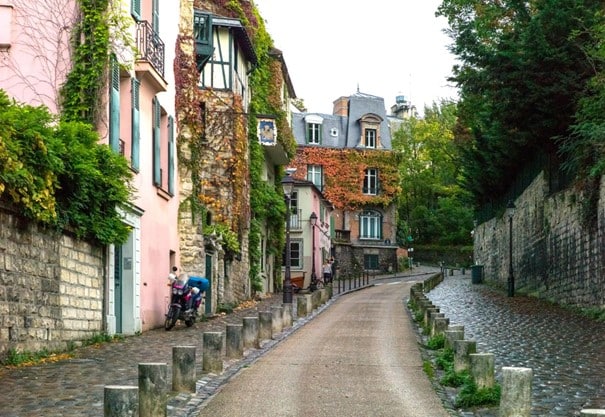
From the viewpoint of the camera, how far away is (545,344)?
18969mm

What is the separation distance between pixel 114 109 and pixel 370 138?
54.4 m

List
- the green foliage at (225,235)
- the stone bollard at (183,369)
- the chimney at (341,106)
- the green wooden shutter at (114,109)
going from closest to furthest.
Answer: the stone bollard at (183,369)
the green wooden shutter at (114,109)
the green foliage at (225,235)
the chimney at (341,106)

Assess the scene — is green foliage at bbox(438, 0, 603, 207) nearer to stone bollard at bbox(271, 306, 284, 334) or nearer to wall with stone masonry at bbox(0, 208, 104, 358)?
stone bollard at bbox(271, 306, 284, 334)

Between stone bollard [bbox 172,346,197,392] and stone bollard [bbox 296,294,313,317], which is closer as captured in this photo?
stone bollard [bbox 172,346,197,392]

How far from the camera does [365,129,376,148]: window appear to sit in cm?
7344

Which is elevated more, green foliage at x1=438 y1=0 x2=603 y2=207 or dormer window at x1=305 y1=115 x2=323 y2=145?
dormer window at x1=305 y1=115 x2=323 y2=145

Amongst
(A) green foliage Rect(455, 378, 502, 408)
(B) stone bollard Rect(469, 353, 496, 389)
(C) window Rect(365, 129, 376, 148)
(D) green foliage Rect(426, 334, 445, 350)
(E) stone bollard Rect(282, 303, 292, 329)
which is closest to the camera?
(A) green foliage Rect(455, 378, 502, 408)

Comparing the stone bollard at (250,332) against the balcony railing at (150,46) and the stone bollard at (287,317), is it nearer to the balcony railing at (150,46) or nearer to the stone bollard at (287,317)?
the stone bollard at (287,317)

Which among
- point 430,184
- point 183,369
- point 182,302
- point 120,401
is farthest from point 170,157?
point 430,184

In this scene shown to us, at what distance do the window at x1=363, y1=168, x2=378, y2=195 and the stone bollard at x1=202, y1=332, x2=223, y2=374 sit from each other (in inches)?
2337

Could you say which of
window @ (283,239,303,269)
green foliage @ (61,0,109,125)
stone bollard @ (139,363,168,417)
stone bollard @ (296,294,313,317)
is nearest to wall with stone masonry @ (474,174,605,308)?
stone bollard @ (296,294,313,317)

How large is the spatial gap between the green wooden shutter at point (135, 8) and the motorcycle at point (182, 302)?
19.2ft

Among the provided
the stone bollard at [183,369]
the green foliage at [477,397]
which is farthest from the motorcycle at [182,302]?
the green foliage at [477,397]

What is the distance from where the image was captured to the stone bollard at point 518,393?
952 cm
